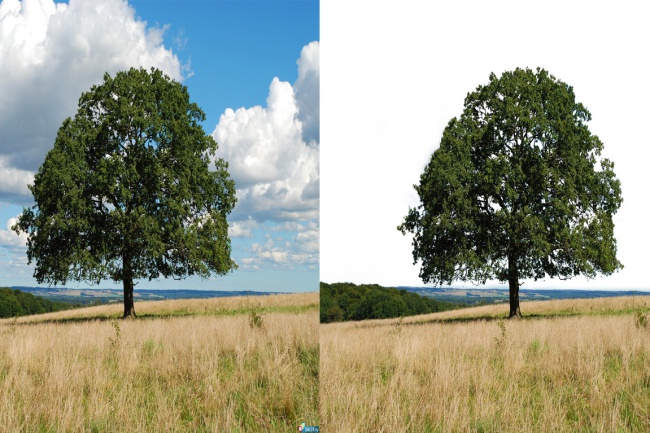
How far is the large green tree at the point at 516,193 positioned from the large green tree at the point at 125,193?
271 inches

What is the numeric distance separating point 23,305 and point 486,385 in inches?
570

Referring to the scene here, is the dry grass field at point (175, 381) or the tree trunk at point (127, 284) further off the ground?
the tree trunk at point (127, 284)

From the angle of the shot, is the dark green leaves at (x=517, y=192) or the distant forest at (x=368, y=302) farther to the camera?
the distant forest at (x=368, y=302)

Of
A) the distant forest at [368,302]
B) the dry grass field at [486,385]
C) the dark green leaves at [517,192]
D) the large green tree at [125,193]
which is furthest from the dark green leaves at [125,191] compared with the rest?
the dry grass field at [486,385]

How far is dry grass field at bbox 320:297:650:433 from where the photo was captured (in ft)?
17.3

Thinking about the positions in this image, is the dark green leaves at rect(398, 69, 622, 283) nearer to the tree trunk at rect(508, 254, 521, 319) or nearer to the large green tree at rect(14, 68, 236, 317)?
the tree trunk at rect(508, 254, 521, 319)

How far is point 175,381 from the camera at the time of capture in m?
6.16

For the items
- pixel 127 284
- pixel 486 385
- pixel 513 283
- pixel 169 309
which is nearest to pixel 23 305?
pixel 127 284

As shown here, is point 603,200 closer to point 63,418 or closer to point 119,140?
point 119,140

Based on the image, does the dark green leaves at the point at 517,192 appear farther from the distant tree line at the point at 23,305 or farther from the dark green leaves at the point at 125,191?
the distant tree line at the point at 23,305

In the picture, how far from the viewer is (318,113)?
6.03 m

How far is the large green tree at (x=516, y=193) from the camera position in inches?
640

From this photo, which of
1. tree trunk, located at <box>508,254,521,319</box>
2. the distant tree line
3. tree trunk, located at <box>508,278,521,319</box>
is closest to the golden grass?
the distant tree line

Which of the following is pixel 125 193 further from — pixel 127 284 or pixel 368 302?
pixel 368 302
